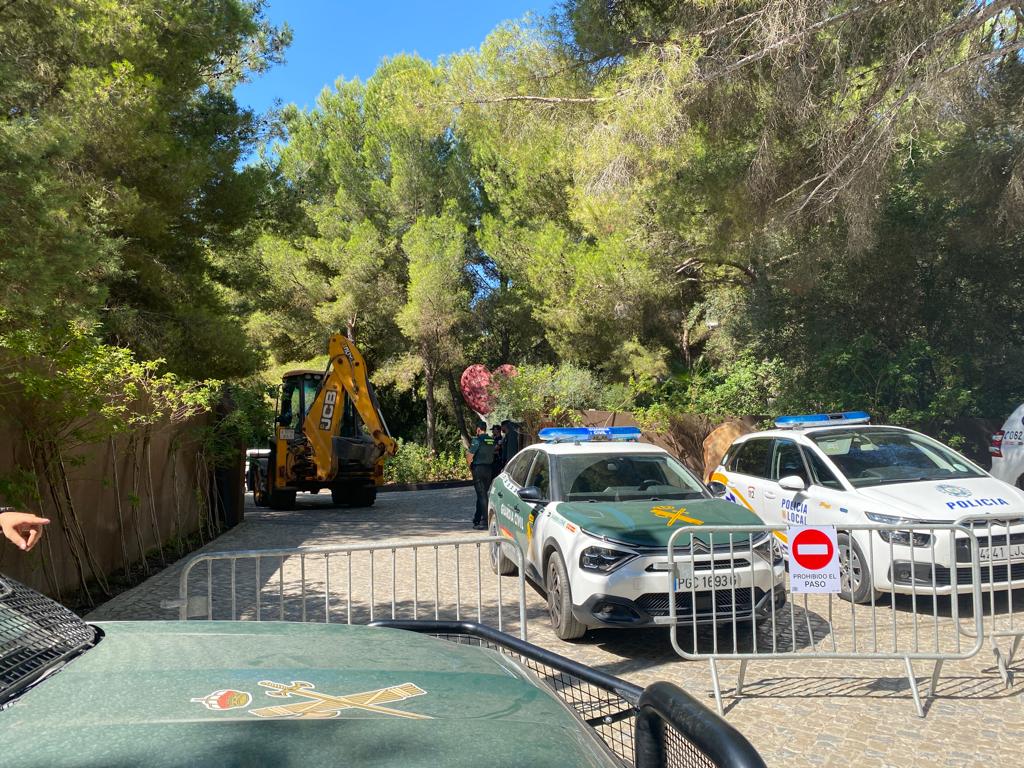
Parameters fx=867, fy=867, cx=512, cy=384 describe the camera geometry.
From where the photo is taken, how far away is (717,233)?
14438 millimetres

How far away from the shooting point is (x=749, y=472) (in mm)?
9773

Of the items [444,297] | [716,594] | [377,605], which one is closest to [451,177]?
[444,297]

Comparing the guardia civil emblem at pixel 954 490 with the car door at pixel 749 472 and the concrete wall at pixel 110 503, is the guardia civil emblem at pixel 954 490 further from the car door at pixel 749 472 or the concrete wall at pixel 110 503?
the concrete wall at pixel 110 503

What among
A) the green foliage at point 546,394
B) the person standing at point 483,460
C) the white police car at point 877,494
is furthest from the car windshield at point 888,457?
the green foliage at point 546,394

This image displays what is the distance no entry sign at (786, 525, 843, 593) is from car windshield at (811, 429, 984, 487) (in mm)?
2593

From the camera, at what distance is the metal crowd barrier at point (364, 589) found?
24.0 feet

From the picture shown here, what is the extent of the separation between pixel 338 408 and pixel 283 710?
16.2 meters

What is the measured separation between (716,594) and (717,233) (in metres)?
9.33

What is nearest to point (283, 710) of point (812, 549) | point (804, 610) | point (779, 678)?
point (812, 549)

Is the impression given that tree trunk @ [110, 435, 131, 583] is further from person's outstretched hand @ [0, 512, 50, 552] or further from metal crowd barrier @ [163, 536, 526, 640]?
person's outstretched hand @ [0, 512, 50, 552]

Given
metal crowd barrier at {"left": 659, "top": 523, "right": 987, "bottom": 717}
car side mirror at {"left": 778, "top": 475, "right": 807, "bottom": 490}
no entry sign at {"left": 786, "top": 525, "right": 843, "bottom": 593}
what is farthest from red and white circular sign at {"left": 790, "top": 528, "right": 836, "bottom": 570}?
car side mirror at {"left": 778, "top": 475, "right": 807, "bottom": 490}

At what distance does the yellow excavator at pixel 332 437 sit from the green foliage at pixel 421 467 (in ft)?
22.3

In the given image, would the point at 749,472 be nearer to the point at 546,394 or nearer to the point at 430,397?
the point at 546,394

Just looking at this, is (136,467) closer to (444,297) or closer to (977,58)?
(977,58)
